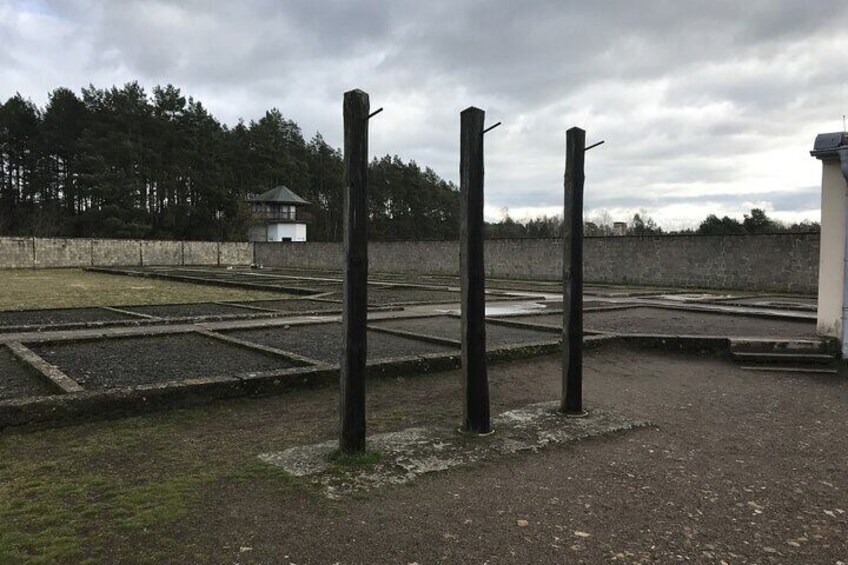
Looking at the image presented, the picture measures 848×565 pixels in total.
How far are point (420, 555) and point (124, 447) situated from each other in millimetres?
2440

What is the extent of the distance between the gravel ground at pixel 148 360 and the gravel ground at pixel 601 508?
1.73 meters

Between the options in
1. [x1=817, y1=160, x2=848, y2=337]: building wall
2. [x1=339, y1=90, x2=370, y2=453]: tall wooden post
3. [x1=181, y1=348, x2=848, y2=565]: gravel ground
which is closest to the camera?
[x1=181, y1=348, x2=848, y2=565]: gravel ground

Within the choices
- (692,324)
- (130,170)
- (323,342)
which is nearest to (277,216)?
(130,170)

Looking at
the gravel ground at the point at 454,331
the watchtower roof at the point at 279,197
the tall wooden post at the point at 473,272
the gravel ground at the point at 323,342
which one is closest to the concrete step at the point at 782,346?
the gravel ground at the point at 454,331

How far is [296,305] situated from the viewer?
14289 mm

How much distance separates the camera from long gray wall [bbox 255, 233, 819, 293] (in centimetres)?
2080

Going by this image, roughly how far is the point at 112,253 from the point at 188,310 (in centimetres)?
3209

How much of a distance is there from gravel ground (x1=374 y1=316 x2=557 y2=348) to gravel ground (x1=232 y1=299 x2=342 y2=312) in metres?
2.49

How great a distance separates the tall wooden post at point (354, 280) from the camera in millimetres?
3746

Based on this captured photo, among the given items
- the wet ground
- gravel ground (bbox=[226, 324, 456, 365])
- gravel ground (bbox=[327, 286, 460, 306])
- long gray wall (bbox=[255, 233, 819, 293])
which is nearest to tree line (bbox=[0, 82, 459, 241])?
long gray wall (bbox=[255, 233, 819, 293])

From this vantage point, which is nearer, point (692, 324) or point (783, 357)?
point (783, 357)

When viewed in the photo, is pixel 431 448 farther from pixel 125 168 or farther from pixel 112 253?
pixel 125 168

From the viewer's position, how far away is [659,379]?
665cm

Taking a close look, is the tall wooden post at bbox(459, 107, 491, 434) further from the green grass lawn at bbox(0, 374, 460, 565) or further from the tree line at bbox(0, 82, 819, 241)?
the tree line at bbox(0, 82, 819, 241)
